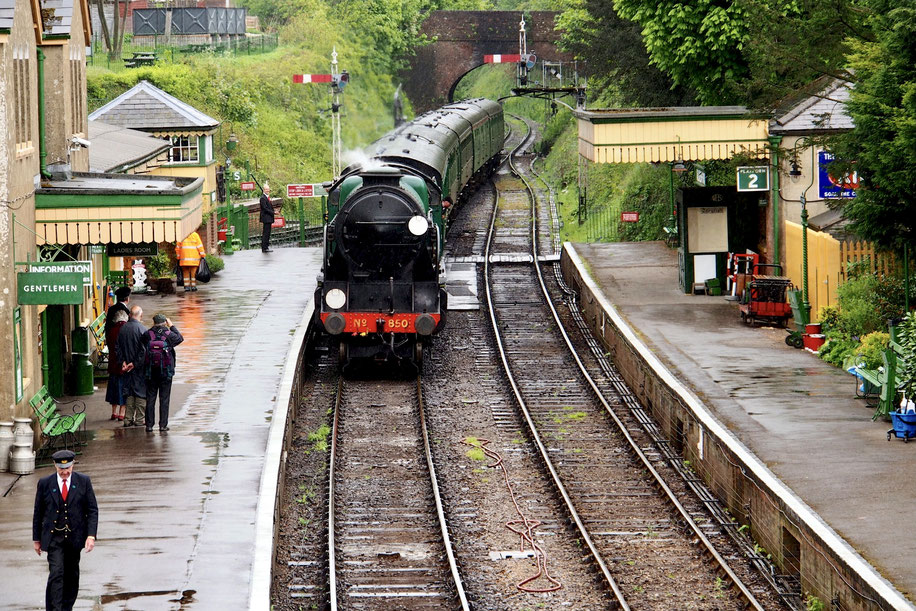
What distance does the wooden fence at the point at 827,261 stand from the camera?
20.9m

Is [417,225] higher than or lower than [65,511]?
higher

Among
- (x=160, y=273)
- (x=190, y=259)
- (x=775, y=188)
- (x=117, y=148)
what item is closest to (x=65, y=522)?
(x=775, y=188)

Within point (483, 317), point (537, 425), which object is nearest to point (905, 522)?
point (537, 425)

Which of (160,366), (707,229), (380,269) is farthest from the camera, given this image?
(707,229)

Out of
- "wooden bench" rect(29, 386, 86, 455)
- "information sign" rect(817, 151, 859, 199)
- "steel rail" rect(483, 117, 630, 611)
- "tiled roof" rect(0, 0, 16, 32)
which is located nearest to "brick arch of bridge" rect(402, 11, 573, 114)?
"steel rail" rect(483, 117, 630, 611)

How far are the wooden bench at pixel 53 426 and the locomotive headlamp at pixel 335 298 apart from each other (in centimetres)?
541

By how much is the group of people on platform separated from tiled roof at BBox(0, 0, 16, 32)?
3.92 meters

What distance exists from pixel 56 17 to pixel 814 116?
12.8 metres

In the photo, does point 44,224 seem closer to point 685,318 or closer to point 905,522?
point 905,522

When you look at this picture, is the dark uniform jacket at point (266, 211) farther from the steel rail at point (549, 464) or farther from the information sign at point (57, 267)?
the information sign at point (57, 267)

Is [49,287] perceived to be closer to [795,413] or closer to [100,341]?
[100,341]

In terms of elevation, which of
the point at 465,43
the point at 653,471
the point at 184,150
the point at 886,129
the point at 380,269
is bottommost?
the point at 653,471

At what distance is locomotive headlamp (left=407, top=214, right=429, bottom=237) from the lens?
65.5ft

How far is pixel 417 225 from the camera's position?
1998cm
